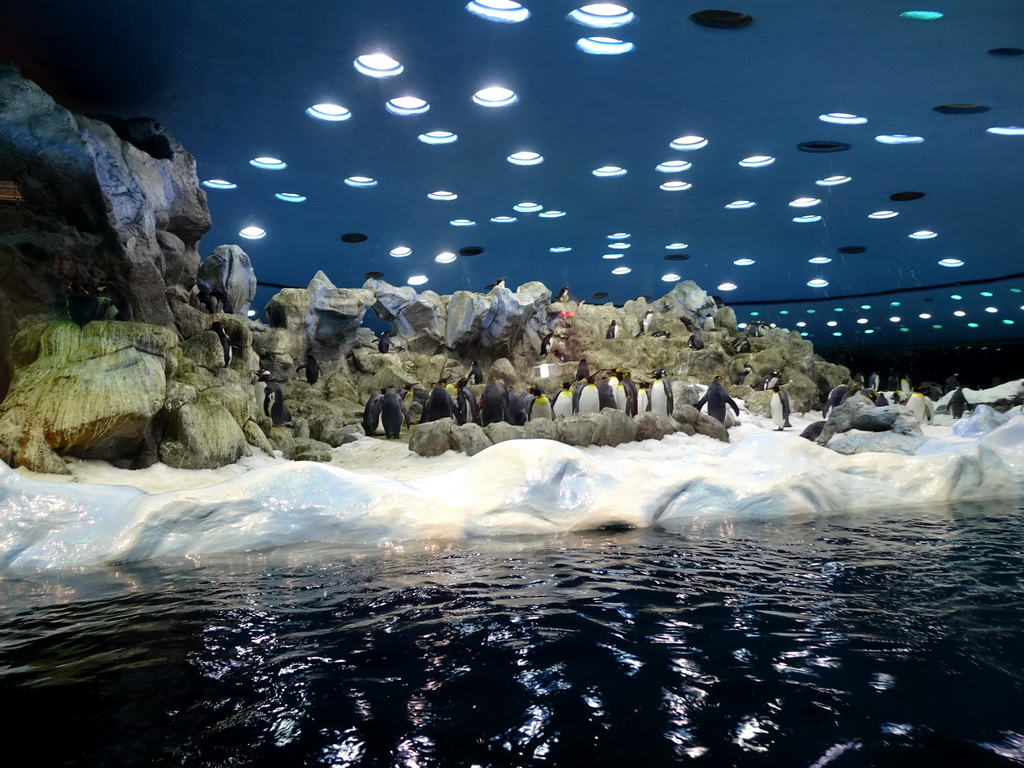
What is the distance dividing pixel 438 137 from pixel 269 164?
2359 mm

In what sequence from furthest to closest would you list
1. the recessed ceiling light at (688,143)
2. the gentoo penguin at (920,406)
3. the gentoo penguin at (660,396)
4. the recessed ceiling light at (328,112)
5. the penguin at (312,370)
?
the penguin at (312,370) < the gentoo penguin at (920,406) < the gentoo penguin at (660,396) < the recessed ceiling light at (688,143) < the recessed ceiling light at (328,112)

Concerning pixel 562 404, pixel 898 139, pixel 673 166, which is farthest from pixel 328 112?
pixel 898 139

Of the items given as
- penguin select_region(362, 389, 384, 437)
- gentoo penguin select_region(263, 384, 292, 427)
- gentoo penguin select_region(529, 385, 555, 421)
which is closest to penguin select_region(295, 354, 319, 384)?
gentoo penguin select_region(263, 384, 292, 427)

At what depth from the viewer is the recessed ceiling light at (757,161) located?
911cm

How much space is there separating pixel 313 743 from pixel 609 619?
4.33 feet

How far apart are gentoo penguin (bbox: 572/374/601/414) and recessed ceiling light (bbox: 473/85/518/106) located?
5.32 meters

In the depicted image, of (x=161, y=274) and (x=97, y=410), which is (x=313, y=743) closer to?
(x=97, y=410)

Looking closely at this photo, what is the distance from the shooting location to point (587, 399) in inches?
455

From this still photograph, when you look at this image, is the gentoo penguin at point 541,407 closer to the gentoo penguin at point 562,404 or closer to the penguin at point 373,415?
the gentoo penguin at point 562,404

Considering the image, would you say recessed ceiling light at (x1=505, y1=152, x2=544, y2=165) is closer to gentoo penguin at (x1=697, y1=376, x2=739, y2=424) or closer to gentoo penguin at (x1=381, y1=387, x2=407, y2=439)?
gentoo penguin at (x1=381, y1=387, x2=407, y2=439)

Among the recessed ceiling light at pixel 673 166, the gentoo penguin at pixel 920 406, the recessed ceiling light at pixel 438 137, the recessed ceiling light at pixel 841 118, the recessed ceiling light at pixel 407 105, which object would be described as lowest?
the gentoo penguin at pixel 920 406

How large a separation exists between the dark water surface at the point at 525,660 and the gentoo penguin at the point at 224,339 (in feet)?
19.6

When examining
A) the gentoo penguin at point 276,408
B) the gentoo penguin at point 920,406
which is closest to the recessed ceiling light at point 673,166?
the gentoo penguin at point 276,408

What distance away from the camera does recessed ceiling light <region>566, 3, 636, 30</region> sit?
569 centimetres
